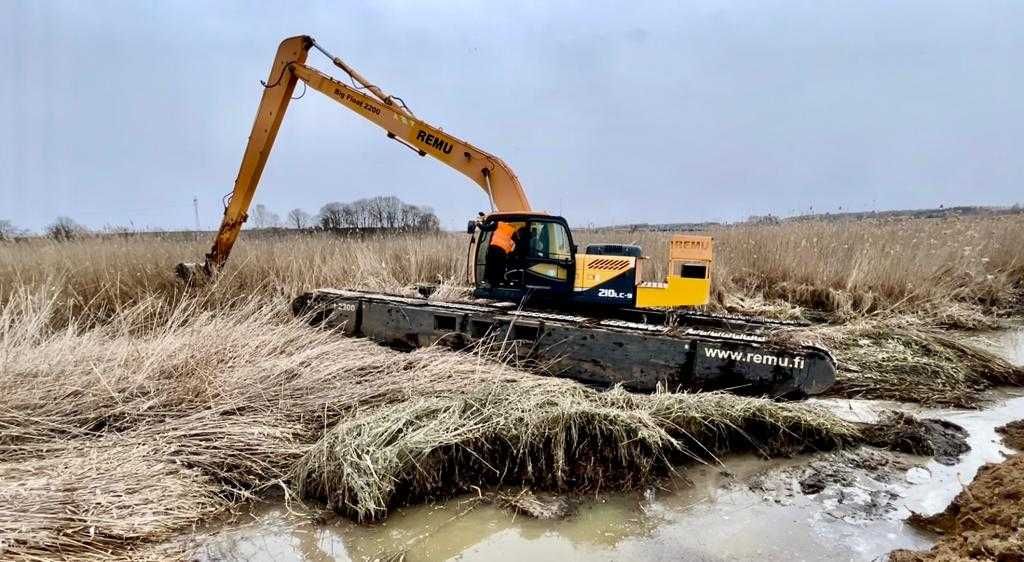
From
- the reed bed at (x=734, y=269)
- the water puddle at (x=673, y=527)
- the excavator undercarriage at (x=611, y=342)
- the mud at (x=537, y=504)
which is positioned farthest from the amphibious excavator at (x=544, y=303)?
the mud at (x=537, y=504)

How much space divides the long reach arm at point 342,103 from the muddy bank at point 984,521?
534 cm

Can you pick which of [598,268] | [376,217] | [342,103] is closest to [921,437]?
[598,268]

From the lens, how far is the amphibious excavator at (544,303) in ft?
16.2

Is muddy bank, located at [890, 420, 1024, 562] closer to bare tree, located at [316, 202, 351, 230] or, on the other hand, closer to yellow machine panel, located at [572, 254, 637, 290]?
yellow machine panel, located at [572, 254, 637, 290]

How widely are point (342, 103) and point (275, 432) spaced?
530 centimetres

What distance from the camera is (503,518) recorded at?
3312 millimetres

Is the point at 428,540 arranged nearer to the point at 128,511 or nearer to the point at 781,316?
the point at 128,511

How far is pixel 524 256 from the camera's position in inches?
253

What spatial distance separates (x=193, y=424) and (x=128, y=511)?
863mm

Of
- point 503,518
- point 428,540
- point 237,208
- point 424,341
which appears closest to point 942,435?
point 503,518

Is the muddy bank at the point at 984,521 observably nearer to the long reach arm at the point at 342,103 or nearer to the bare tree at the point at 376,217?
the long reach arm at the point at 342,103

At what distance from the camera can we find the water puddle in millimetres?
2977

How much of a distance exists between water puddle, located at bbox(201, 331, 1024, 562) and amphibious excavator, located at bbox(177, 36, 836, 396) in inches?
46.7

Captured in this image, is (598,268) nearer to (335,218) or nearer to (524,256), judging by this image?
(524,256)
